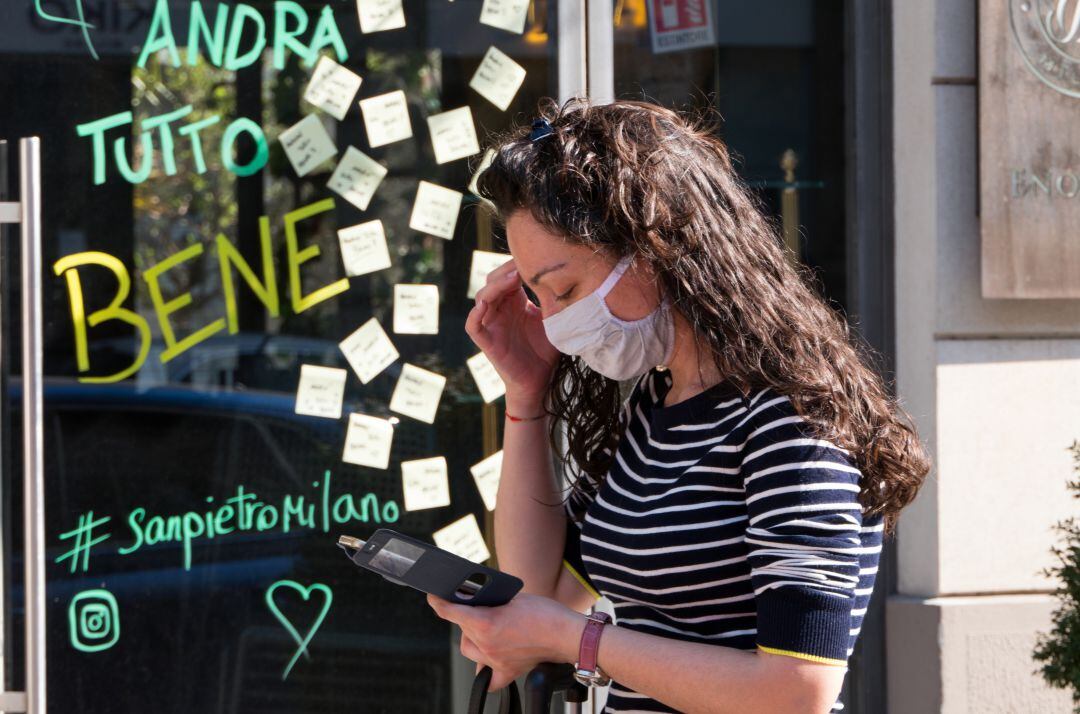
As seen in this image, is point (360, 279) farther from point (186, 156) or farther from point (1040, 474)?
point (1040, 474)

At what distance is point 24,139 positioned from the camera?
10.0 feet

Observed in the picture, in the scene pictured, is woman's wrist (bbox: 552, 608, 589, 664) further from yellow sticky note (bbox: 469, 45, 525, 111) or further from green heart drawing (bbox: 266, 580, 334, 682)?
yellow sticky note (bbox: 469, 45, 525, 111)

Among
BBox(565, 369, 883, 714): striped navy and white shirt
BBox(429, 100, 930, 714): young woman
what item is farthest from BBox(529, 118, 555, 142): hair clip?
BBox(565, 369, 883, 714): striped navy and white shirt

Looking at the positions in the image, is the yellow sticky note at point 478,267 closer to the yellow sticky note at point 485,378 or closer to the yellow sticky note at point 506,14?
the yellow sticky note at point 485,378

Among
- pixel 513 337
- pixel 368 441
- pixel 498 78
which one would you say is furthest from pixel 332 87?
pixel 513 337

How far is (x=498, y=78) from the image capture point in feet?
11.7

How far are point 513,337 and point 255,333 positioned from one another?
140cm

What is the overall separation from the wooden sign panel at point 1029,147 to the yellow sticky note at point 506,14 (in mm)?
1357

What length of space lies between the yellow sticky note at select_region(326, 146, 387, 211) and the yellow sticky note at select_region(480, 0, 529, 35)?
52cm

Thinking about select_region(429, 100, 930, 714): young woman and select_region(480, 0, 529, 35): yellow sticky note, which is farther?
select_region(480, 0, 529, 35): yellow sticky note

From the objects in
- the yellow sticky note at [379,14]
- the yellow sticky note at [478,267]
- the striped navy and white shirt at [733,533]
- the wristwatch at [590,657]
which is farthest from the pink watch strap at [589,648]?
the yellow sticky note at [379,14]

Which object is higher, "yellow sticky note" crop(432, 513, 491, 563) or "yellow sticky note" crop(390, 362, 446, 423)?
"yellow sticky note" crop(390, 362, 446, 423)

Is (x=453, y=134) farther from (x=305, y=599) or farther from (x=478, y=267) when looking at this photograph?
(x=305, y=599)

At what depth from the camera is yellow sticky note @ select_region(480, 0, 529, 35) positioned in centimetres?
356
